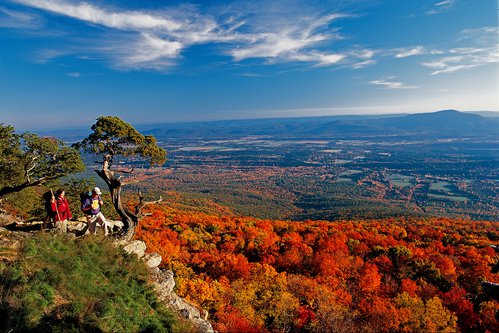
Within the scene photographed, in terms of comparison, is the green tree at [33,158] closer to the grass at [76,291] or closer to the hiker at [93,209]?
the hiker at [93,209]

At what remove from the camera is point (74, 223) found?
1647 cm

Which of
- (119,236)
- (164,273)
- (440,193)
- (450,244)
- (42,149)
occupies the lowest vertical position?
(440,193)

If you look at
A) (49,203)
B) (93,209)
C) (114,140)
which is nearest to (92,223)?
(93,209)

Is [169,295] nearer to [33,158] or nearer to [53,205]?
[53,205]

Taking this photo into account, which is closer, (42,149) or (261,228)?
(42,149)

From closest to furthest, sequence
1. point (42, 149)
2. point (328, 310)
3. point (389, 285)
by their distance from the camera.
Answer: point (328, 310)
point (42, 149)
point (389, 285)

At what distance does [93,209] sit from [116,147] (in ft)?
11.5

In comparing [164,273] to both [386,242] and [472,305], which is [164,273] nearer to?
[472,305]

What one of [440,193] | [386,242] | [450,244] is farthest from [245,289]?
[440,193]

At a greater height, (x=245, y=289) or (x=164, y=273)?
(x=164, y=273)

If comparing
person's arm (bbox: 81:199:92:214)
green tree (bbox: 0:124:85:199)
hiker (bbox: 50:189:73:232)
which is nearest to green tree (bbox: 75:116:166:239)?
person's arm (bbox: 81:199:92:214)

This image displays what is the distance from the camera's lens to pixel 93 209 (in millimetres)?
14867

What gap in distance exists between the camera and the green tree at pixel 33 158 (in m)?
19.6

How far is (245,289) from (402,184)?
647 feet
